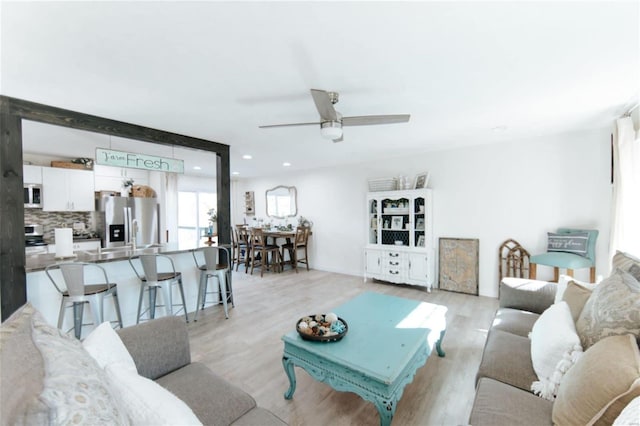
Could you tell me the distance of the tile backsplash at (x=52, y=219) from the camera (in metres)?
4.55

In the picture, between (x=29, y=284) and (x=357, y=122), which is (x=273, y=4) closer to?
(x=357, y=122)

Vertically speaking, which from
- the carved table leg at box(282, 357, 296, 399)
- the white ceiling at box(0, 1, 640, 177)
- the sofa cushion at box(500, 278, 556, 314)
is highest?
the white ceiling at box(0, 1, 640, 177)

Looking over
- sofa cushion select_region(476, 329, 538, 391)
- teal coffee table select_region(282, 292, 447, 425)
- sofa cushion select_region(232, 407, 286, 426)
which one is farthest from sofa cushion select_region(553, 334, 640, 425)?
sofa cushion select_region(232, 407, 286, 426)

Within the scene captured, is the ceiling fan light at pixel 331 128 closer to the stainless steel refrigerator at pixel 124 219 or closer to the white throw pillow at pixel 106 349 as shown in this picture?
the white throw pillow at pixel 106 349

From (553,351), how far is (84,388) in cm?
193

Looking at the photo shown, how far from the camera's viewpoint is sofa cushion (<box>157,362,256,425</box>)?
48.3 inches

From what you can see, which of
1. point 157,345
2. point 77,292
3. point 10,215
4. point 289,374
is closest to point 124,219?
point 10,215

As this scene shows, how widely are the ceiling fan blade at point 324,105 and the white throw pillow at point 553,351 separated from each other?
191cm

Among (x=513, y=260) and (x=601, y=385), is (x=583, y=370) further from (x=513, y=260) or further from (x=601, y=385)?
(x=513, y=260)

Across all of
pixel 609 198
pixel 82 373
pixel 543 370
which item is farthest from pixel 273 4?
pixel 609 198

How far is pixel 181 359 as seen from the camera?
5.21ft

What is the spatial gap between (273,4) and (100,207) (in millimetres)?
5499

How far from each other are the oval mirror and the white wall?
5.04 feet

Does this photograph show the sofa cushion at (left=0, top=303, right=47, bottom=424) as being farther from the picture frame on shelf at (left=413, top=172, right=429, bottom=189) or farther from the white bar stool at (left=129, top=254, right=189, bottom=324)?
the picture frame on shelf at (left=413, top=172, right=429, bottom=189)
